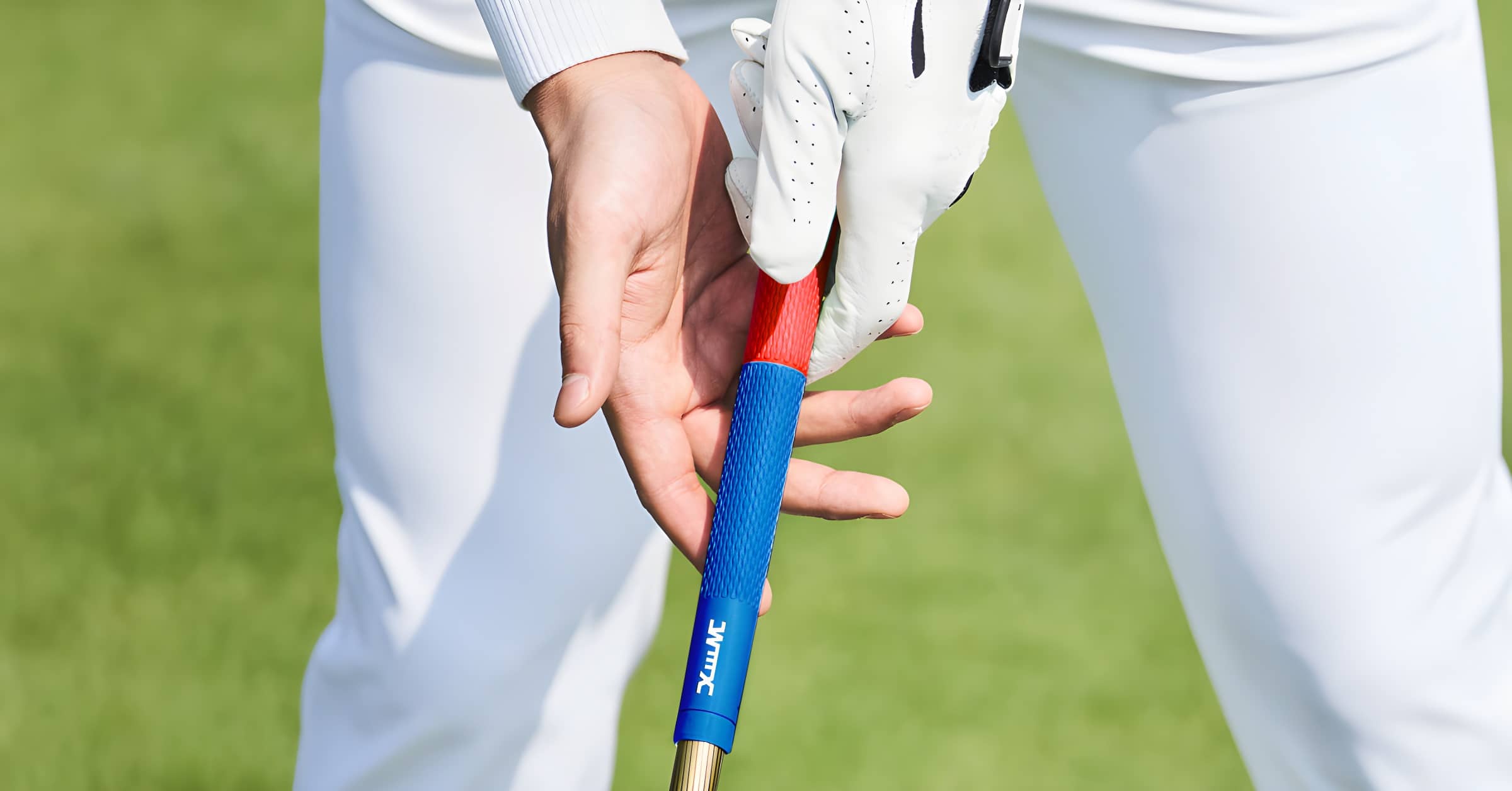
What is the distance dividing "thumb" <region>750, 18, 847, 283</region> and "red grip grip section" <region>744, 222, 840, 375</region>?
0.13ft

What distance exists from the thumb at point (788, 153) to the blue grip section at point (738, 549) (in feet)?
0.27

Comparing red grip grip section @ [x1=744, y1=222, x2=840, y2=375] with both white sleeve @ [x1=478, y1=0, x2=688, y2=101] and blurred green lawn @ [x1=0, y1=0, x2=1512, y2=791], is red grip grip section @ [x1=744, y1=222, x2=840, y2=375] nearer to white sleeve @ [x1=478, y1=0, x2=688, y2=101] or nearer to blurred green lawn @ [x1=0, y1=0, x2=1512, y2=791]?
white sleeve @ [x1=478, y1=0, x2=688, y2=101]

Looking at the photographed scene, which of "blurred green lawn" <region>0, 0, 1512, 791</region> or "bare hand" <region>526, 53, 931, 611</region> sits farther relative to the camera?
"blurred green lawn" <region>0, 0, 1512, 791</region>

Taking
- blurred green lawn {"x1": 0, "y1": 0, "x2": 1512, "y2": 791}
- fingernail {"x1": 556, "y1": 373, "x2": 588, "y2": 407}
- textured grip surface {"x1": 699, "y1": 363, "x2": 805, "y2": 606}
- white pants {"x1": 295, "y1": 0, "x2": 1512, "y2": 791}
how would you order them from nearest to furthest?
fingernail {"x1": 556, "y1": 373, "x2": 588, "y2": 407}, textured grip surface {"x1": 699, "y1": 363, "x2": 805, "y2": 606}, white pants {"x1": 295, "y1": 0, "x2": 1512, "y2": 791}, blurred green lawn {"x1": 0, "y1": 0, "x2": 1512, "y2": 791}

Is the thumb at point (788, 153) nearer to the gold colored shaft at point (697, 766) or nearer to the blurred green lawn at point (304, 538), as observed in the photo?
the gold colored shaft at point (697, 766)

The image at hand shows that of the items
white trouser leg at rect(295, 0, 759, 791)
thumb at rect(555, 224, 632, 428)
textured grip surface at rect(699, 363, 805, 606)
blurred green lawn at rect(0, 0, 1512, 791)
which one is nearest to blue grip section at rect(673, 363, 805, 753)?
textured grip surface at rect(699, 363, 805, 606)

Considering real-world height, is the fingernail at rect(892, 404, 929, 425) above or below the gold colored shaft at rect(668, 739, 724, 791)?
above

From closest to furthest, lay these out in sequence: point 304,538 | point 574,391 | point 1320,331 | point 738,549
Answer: point 574,391
point 738,549
point 1320,331
point 304,538

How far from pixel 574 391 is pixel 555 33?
28cm

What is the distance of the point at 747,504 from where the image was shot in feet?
2.97

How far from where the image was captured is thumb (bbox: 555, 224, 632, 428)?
2.57 ft

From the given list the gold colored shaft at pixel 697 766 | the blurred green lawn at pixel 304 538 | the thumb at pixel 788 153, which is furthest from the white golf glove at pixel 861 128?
the blurred green lawn at pixel 304 538

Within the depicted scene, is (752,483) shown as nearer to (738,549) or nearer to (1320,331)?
(738,549)

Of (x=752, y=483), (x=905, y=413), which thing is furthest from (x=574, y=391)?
(x=905, y=413)
